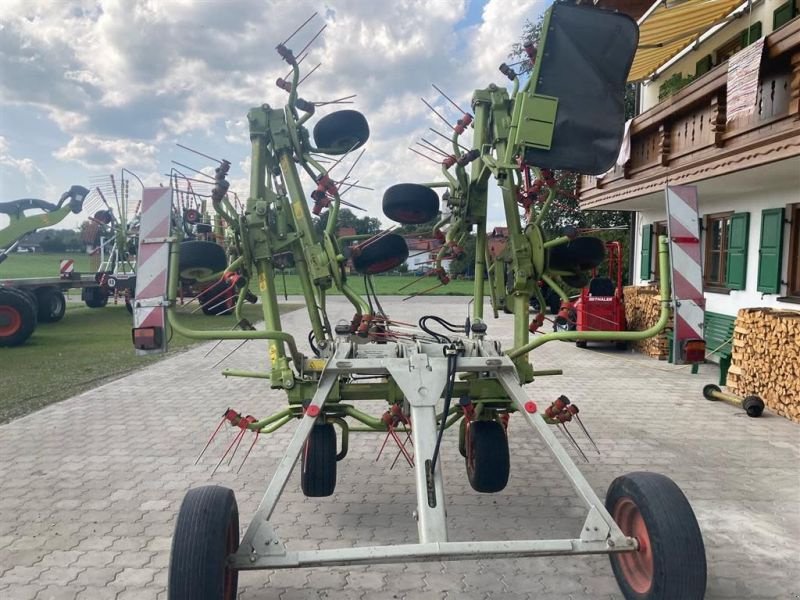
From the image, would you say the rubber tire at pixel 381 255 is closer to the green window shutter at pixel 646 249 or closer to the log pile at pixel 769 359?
the log pile at pixel 769 359

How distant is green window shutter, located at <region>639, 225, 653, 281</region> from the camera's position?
12.3m

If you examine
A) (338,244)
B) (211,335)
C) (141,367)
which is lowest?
(141,367)

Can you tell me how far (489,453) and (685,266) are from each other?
163 centimetres

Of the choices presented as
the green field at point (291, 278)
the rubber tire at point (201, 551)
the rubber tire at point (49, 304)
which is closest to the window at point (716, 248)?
the green field at point (291, 278)

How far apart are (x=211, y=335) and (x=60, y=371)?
291 inches

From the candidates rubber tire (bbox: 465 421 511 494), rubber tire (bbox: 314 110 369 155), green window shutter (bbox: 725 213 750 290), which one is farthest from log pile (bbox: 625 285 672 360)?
rubber tire (bbox: 314 110 369 155)

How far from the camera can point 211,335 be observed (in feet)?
9.96

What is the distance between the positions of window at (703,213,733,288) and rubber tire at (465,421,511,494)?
7.09 meters

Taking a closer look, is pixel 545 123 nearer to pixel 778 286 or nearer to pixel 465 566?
pixel 465 566

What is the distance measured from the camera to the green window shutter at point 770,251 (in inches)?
306

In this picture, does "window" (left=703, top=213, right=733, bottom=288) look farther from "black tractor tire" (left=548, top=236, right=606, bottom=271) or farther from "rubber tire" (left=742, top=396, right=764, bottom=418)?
"black tractor tire" (left=548, top=236, right=606, bottom=271)

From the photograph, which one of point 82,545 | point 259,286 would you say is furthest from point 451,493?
point 82,545

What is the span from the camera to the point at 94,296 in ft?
60.3

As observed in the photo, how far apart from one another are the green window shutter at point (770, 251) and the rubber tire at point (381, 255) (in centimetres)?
610
